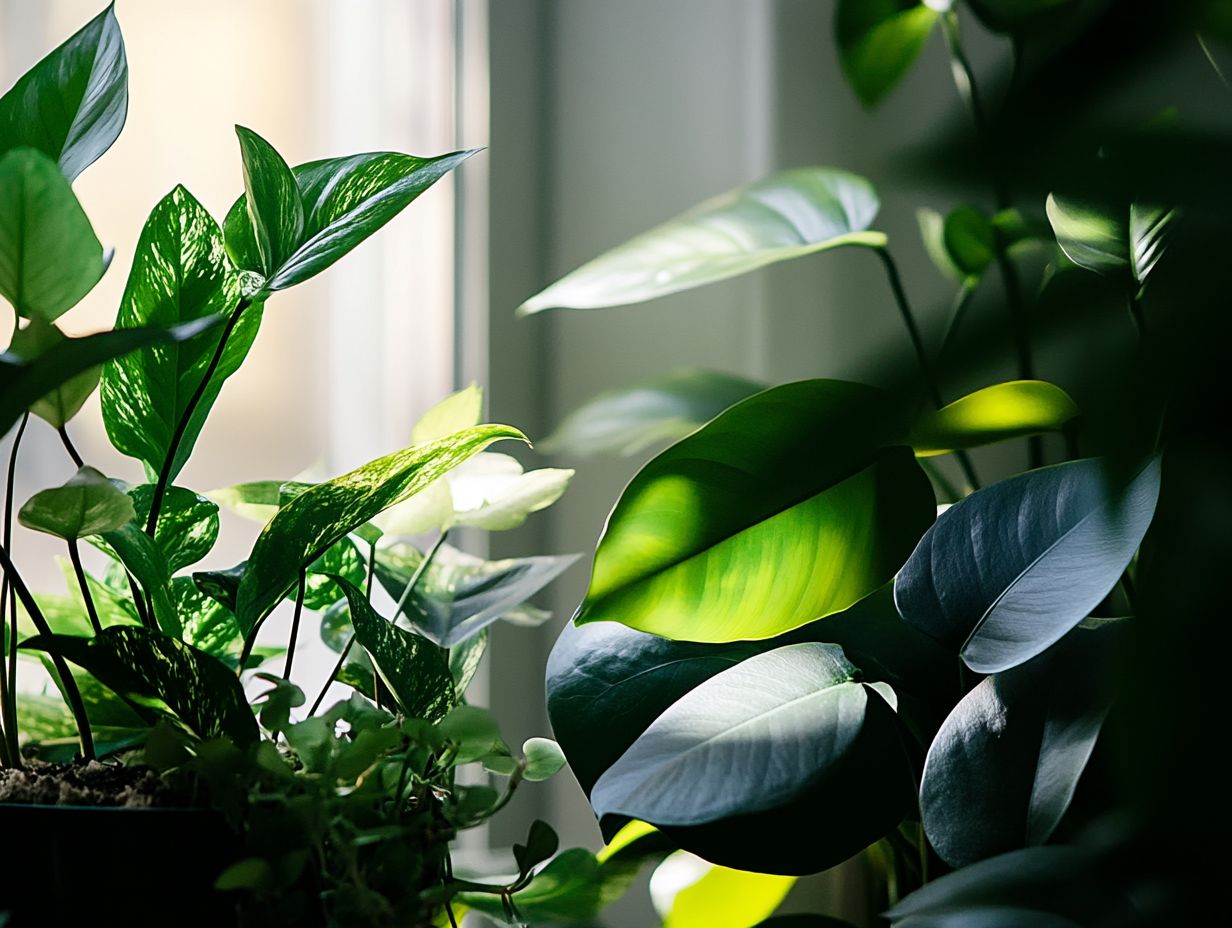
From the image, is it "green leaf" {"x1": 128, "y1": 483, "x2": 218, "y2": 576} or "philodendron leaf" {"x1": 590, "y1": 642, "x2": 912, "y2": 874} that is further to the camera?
"green leaf" {"x1": 128, "y1": 483, "x2": 218, "y2": 576}

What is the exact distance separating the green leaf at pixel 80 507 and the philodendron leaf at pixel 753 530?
0.19 metres

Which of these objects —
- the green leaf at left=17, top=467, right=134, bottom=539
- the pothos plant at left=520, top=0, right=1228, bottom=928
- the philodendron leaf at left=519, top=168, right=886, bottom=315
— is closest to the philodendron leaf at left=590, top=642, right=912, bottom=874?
the pothos plant at left=520, top=0, right=1228, bottom=928

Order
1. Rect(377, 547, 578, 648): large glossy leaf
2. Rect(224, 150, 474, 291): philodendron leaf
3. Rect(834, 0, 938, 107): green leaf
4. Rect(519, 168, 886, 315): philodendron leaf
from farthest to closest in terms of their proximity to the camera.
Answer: Rect(834, 0, 938, 107): green leaf
Rect(519, 168, 886, 315): philodendron leaf
Rect(377, 547, 578, 648): large glossy leaf
Rect(224, 150, 474, 291): philodendron leaf

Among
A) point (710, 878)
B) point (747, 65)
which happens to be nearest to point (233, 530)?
point (710, 878)

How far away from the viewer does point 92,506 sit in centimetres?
38

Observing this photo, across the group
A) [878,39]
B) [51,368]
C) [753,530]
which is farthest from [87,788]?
[878,39]

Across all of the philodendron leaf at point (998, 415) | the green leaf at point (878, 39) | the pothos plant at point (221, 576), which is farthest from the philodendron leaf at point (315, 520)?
the green leaf at point (878, 39)

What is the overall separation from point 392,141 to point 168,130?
198 millimetres

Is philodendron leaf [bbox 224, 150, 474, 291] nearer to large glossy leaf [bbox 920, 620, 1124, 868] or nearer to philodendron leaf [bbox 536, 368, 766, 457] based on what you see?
philodendron leaf [bbox 536, 368, 766, 457]

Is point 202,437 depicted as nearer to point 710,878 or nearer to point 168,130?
point 168,130

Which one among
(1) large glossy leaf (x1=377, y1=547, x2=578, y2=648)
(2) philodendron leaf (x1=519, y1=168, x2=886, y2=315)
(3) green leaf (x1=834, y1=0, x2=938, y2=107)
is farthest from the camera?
(3) green leaf (x1=834, y1=0, x2=938, y2=107)

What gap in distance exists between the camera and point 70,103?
0.44 meters

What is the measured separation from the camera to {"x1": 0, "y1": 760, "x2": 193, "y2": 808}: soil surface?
39cm

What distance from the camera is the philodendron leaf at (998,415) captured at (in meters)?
0.47
